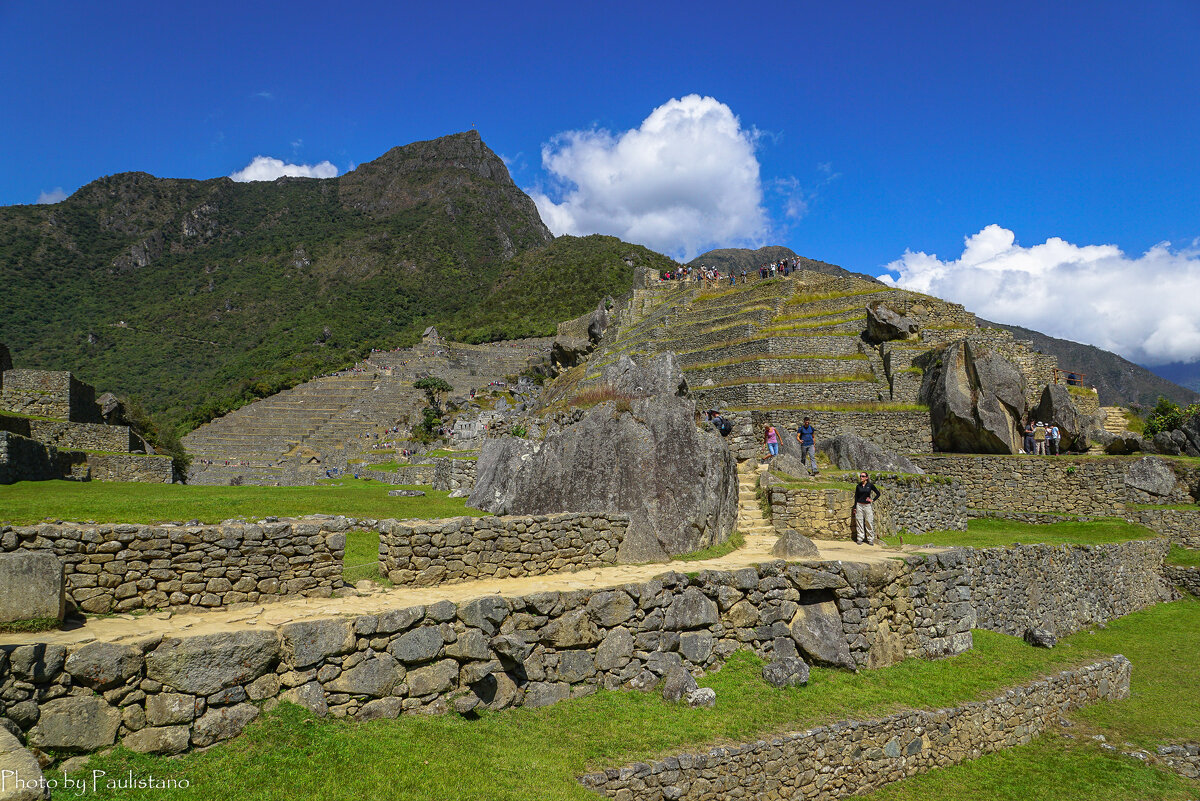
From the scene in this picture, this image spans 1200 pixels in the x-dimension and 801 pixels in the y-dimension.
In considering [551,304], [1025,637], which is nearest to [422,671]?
[1025,637]

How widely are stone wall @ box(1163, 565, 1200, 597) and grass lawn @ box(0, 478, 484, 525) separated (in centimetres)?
2089

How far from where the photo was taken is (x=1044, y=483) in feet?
65.6

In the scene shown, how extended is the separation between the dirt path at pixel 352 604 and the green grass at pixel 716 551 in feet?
0.64

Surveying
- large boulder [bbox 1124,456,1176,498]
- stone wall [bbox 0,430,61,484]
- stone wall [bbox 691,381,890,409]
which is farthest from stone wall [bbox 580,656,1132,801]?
Answer: stone wall [bbox 691,381,890,409]

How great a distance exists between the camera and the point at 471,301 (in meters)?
109

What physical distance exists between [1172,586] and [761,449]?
42.4 ft

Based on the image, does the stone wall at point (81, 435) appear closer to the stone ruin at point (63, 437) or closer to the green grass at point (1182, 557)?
the stone ruin at point (63, 437)

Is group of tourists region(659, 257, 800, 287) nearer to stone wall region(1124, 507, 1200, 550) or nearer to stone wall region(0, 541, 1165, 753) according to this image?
stone wall region(1124, 507, 1200, 550)

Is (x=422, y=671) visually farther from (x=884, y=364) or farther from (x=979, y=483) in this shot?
(x=884, y=364)

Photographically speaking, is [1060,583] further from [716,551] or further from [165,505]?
[165,505]

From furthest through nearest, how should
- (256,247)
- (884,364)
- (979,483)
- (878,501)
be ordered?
1. (256,247)
2. (884,364)
3. (979,483)
4. (878,501)

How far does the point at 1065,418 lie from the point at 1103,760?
59.0ft

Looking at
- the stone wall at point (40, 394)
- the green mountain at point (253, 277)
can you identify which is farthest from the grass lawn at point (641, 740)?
the green mountain at point (253, 277)

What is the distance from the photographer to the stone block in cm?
493
